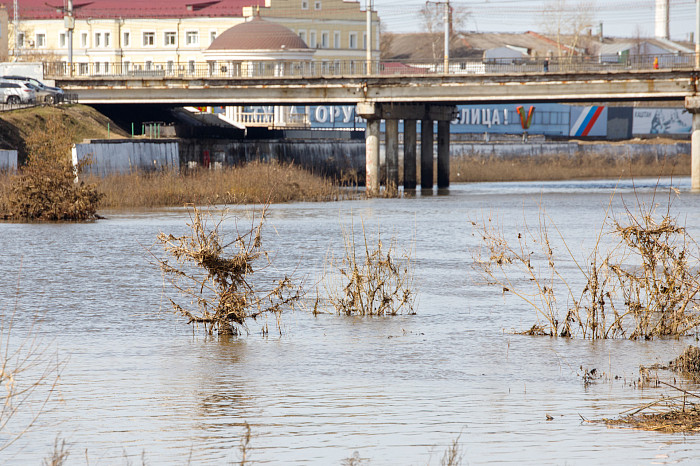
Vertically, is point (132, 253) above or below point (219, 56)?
below

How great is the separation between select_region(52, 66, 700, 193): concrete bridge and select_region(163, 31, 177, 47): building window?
154 ft

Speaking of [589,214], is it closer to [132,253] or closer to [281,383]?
[132,253]

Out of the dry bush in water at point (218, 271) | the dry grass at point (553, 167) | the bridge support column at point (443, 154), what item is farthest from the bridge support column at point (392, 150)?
the dry bush in water at point (218, 271)

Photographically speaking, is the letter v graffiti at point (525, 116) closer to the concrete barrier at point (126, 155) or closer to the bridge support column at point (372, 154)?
the bridge support column at point (372, 154)

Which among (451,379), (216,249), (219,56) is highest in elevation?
(219,56)

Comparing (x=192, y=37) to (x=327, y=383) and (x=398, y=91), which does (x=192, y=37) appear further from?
(x=327, y=383)

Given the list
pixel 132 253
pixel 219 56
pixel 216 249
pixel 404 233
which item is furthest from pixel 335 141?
pixel 216 249

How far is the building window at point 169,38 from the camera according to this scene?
10856 cm

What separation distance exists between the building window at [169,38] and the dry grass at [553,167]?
1620 inches

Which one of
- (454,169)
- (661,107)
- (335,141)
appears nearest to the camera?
(335,141)

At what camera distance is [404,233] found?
30609mm

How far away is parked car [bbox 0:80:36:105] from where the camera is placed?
5812cm

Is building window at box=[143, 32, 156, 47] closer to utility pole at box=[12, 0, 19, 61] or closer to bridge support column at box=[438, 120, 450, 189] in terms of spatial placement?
utility pole at box=[12, 0, 19, 61]

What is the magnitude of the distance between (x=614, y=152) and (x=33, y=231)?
2509 inches
